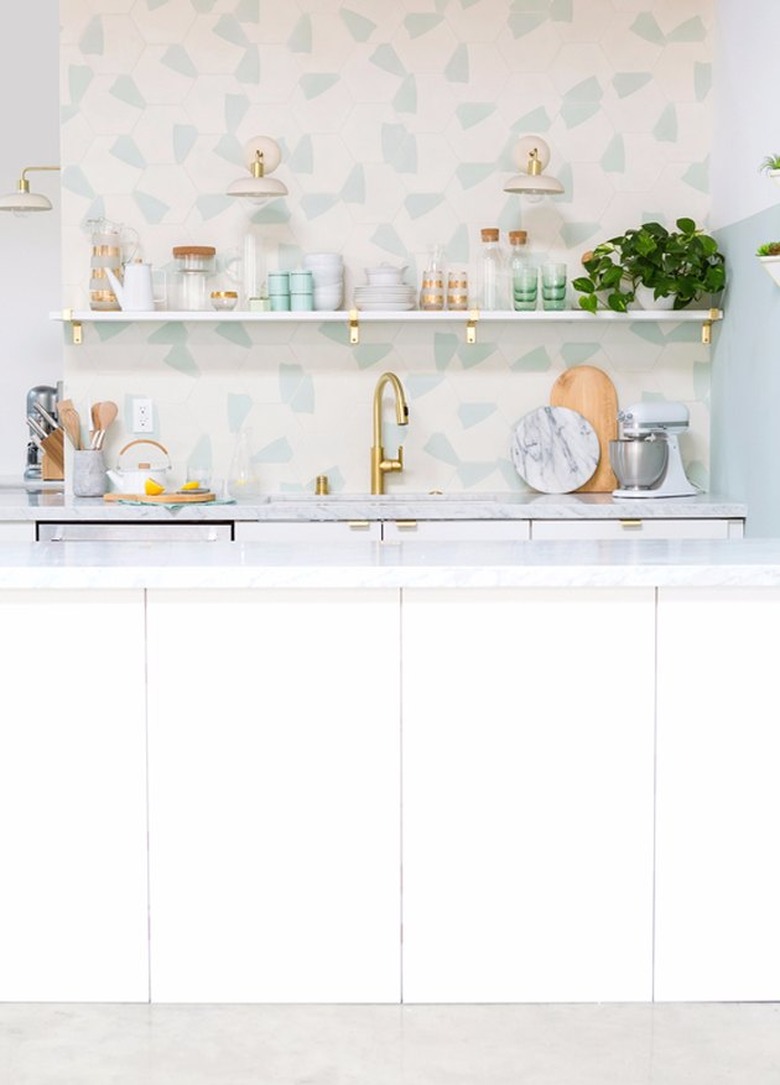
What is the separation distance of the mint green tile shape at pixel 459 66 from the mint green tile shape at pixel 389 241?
0.54 metres

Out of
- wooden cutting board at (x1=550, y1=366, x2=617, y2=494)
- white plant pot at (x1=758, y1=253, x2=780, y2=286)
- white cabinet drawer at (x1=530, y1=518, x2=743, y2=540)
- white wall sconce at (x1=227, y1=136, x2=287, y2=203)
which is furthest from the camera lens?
wooden cutting board at (x1=550, y1=366, x2=617, y2=494)

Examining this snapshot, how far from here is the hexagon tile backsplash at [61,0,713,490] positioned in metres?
5.24

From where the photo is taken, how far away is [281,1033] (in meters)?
2.76

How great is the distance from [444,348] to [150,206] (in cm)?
111

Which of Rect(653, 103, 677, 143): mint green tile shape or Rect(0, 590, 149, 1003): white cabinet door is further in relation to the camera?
Rect(653, 103, 677, 143): mint green tile shape

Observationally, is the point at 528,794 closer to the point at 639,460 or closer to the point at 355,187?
the point at 639,460

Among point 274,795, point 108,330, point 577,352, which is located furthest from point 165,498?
point 274,795

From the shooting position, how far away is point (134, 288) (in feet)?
16.9

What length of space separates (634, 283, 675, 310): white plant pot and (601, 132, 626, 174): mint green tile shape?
1.41ft

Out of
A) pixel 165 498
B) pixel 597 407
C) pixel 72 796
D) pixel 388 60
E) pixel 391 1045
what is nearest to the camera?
pixel 391 1045

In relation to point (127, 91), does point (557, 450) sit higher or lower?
lower

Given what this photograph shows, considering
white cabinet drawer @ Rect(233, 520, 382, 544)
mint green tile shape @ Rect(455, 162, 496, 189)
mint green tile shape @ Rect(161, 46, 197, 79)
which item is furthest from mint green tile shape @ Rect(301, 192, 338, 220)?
white cabinet drawer @ Rect(233, 520, 382, 544)

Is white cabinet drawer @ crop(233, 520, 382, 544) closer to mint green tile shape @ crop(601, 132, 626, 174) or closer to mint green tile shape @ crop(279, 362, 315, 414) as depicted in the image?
mint green tile shape @ crop(279, 362, 315, 414)

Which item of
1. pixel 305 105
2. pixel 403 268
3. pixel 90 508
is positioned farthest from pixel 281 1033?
pixel 305 105
